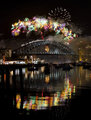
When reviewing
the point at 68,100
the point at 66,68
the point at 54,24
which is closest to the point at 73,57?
the point at 66,68

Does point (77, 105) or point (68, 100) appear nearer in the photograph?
point (77, 105)

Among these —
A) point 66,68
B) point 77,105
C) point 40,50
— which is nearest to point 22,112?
point 77,105

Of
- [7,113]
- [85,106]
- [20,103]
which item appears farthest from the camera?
[20,103]

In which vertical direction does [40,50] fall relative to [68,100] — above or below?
above

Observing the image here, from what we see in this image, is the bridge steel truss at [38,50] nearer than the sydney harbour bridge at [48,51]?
No

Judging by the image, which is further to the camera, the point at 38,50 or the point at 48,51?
the point at 48,51

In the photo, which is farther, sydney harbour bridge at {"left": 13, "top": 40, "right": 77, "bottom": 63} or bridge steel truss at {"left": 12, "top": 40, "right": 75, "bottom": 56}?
bridge steel truss at {"left": 12, "top": 40, "right": 75, "bottom": 56}

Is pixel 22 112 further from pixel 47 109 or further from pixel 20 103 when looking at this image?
pixel 20 103

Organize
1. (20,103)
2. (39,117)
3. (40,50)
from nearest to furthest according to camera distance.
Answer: (39,117)
(20,103)
(40,50)
